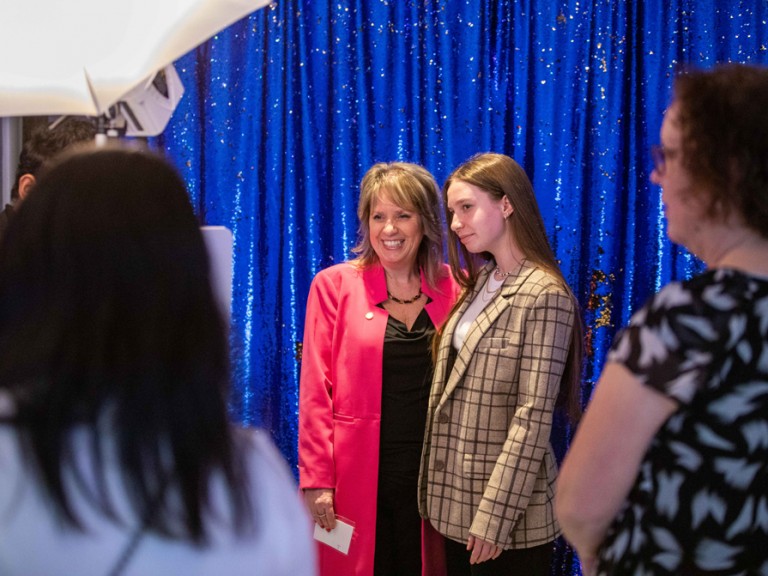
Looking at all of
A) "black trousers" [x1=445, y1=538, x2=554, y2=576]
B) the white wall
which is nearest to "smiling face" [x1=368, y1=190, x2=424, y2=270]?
"black trousers" [x1=445, y1=538, x2=554, y2=576]

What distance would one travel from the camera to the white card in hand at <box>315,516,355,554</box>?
2.37 meters

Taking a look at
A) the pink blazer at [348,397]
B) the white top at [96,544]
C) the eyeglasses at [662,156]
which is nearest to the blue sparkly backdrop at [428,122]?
the pink blazer at [348,397]

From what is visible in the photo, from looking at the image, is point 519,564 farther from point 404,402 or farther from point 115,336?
point 115,336

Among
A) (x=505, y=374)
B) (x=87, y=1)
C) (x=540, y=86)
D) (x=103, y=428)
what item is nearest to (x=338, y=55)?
(x=540, y=86)

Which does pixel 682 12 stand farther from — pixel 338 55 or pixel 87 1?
pixel 87 1

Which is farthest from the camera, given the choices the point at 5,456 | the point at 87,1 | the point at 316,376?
the point at 316,376

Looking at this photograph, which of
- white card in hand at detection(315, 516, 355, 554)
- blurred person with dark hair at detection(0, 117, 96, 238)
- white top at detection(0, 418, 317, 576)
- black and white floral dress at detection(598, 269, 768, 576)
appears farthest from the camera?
white card in hand at detection(315, 516, 355, 554)

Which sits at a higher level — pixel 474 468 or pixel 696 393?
pixel 696 393

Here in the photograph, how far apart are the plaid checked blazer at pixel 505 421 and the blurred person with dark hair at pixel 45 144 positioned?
106 cm

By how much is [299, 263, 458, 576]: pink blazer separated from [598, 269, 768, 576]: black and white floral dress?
4.19ft

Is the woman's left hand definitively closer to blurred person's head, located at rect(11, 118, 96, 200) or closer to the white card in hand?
the white card in hand

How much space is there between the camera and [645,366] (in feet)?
3.52

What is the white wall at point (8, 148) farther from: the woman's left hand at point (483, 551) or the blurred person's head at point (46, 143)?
the woman's left hand at point (483, 551)

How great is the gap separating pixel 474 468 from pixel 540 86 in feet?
4.62
